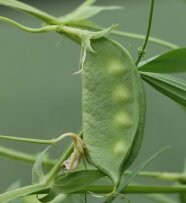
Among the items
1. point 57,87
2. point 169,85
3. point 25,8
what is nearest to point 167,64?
point 169,85

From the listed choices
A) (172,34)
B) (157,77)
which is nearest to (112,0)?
(172,34)

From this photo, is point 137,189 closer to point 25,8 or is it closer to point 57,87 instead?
point 25,8

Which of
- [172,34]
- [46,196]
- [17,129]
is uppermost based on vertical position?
[172,34]

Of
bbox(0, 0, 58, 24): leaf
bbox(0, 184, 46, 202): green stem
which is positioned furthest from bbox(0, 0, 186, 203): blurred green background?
bbox(0, 184, 46, 202): green stem

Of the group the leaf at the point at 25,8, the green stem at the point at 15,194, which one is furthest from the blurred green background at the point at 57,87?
the green stem at the point at 15,194

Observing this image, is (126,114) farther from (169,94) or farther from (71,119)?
(71,119)

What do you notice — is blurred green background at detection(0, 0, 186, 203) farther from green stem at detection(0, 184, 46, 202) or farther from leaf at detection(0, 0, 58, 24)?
green stem at detection(0, 184, 46, 202)
